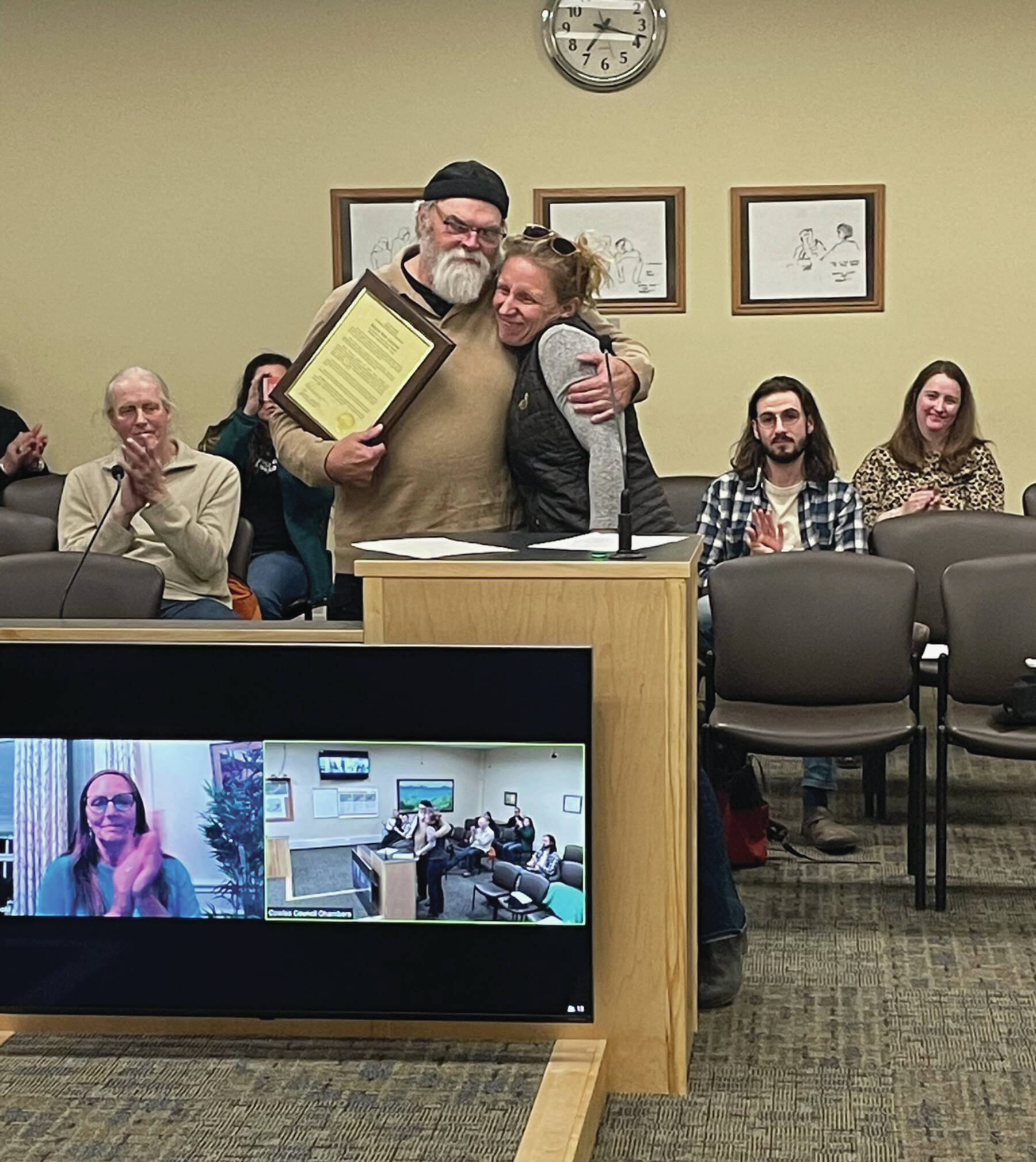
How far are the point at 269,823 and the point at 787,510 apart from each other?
108 inches

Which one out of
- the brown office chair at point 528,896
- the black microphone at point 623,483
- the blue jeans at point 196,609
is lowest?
the brown office chair at point 528,896

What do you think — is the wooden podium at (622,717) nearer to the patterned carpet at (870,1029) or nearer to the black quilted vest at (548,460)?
the patterned carpet at (870,1029)

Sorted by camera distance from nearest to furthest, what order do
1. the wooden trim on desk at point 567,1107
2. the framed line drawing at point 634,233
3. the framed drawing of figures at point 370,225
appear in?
the wooden trim on desk at point 567,1107 < the framed line drawing at point 634,233 < the framed drawing of figures at point 370,225

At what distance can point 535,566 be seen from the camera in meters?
2.54

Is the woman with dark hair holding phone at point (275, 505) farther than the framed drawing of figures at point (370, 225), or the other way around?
the framed drawing of figures at point (370, 225)


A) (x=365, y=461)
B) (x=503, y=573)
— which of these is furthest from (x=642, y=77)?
(x=503, y=573)

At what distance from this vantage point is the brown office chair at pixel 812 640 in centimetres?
398

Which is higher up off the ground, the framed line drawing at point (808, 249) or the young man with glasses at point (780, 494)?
the framed line drawing at point (808, 249)

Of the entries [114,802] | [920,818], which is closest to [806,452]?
[920,818]

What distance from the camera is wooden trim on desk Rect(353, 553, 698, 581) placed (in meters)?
2.52

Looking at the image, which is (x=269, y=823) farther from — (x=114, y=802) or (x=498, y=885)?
(x=498, y=885)

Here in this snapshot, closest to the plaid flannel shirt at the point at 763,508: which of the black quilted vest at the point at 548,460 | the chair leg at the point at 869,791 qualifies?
the chair leg at the point at 869,791

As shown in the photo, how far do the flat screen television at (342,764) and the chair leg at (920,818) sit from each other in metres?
1.62

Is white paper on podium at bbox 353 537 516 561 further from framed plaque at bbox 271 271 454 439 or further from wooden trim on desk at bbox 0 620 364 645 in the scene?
framed plaque at bbox 271 271 454 439
